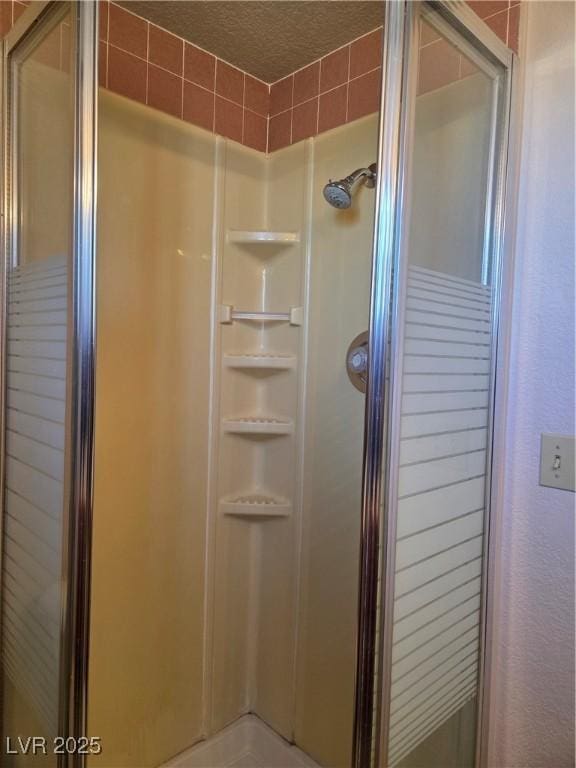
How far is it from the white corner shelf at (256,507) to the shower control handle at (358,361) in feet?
1.68

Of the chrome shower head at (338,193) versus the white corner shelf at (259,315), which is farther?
the white corner shelf at (259,315)

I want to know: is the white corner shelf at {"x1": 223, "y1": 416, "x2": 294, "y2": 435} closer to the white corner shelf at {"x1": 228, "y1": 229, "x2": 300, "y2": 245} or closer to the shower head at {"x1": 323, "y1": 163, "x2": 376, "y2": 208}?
the white corner shelf at {"x1": 228, "y1": 229, "x2": 300, "y2": 245}

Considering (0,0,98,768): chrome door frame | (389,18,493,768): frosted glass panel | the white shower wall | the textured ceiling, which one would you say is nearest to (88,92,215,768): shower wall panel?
the white shower wall

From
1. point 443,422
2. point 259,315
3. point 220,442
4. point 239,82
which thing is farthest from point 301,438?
point 239,82

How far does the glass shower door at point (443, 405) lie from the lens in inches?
38.1

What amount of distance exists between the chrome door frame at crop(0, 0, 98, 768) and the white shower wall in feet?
1.88

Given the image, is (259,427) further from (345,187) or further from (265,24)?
(265,24)

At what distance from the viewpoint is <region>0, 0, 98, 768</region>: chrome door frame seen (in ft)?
2.78

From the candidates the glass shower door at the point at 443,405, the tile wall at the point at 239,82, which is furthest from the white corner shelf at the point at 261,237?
the glass shower door at the point at 443,405

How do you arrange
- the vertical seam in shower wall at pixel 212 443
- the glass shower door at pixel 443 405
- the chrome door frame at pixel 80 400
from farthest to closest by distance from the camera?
the vertical seam in shower wall at pixel 212 443 → the glass shower door at pixel 443 405 → the chrome door frame at pixel 80 400

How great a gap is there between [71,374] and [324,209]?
1052 mm

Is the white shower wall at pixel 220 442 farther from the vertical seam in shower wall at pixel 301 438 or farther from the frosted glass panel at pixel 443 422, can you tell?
the frosted glass panel at pixel 443 422

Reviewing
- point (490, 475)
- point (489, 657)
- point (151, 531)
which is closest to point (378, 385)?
point (490, 475)

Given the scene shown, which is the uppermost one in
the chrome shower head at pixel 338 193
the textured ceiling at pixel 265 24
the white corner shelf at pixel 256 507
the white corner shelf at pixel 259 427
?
the textured ceiling at pixel 265 24
